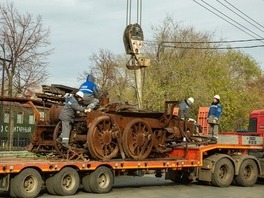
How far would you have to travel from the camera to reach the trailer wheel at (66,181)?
1209 centimetres

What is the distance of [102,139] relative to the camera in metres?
13.4

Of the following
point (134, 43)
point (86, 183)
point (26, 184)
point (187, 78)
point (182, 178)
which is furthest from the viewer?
point (187, 78)

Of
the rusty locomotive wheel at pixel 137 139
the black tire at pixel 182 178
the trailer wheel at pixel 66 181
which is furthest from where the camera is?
the black tire at pixel 182 178

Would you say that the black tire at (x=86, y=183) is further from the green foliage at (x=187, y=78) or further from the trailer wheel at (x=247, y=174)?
the green foliage at (x=187, y=78)

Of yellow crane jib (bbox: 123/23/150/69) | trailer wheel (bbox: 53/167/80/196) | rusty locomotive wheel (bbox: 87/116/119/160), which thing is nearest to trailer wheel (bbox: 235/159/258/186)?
rusty locomotive wheel (bbox: 87/116/119/160)

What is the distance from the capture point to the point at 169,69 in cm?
3884

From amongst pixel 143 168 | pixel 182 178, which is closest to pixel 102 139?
pixel 143 168

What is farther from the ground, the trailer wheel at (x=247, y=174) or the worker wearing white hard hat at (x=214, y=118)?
the worker wearing white hard hat at (x=214, y=118)

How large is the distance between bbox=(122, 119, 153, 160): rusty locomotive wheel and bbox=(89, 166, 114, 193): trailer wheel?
99 centimetres

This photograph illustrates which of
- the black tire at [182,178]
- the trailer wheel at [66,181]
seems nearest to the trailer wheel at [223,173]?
the black tire at [182,178]

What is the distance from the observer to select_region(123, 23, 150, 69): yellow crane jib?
1691cm

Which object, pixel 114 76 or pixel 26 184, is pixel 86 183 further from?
pixel 114 76

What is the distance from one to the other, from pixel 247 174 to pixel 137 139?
14.7 ft

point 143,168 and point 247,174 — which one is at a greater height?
point 143,168
